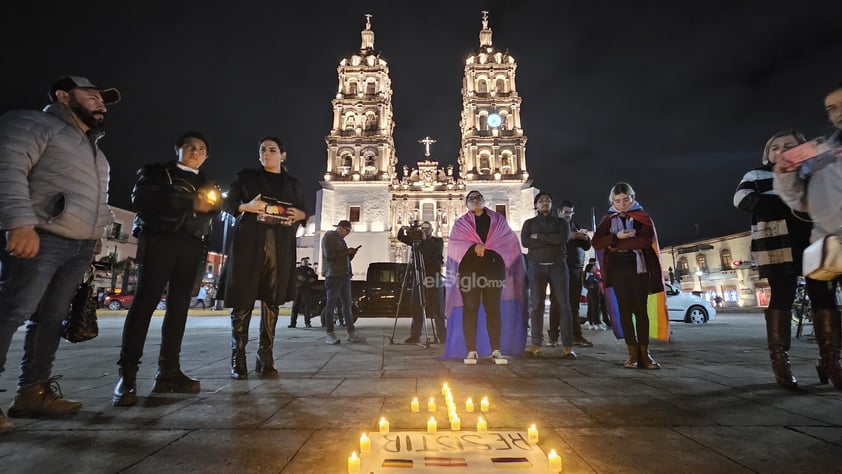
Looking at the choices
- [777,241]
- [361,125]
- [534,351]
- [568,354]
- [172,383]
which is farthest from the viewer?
[361,125]

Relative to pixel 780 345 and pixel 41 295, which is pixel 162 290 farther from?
pixel 780 345

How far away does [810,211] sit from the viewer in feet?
6.63

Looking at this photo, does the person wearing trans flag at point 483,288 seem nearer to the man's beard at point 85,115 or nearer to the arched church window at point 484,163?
the man's beard at point 85,115

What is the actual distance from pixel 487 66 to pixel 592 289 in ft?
117

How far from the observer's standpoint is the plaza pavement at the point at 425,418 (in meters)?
1.39

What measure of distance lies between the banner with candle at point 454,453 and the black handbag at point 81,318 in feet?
6.34

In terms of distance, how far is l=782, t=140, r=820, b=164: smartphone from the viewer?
6.54 ft

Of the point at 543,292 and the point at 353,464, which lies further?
the point at 543,292

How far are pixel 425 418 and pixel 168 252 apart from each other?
209 centimetres

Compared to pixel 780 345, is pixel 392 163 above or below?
above

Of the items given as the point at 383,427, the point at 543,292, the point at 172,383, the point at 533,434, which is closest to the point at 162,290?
the point at 172,383

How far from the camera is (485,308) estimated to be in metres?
4.29

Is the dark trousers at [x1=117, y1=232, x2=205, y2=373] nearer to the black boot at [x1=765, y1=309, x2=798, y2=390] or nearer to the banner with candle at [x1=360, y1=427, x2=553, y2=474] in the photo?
the banner with candle at [x1=360, y1=427, x2=553, y2=474]

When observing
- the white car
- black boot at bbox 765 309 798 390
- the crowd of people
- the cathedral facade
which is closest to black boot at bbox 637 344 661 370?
the crowd of people
